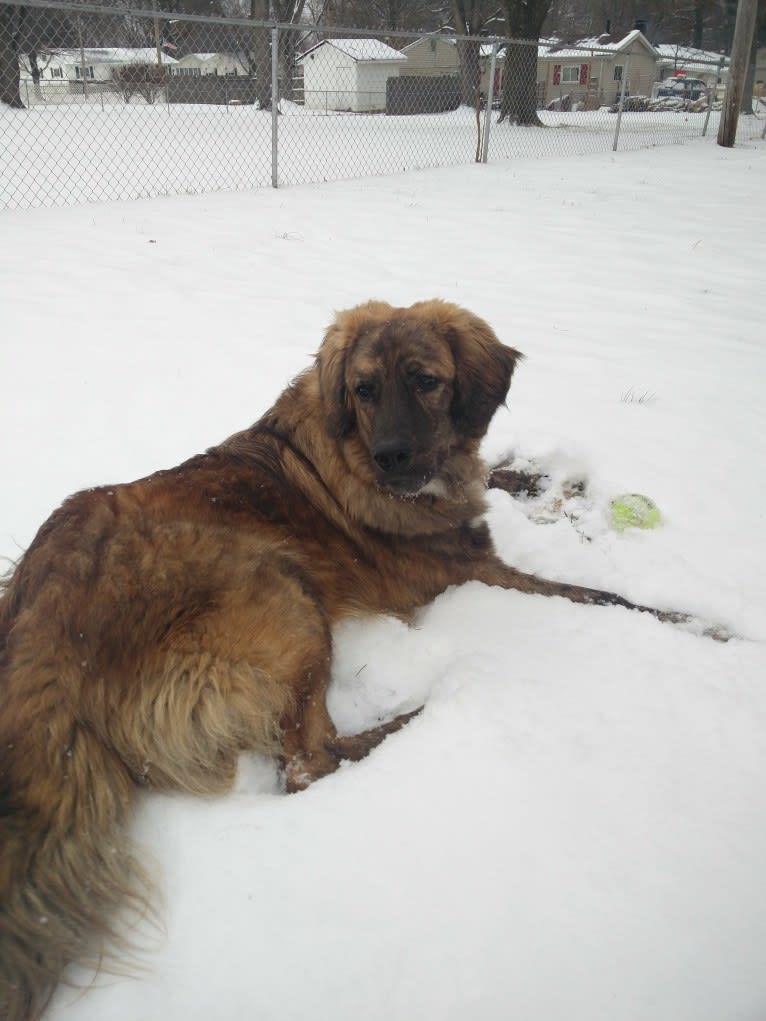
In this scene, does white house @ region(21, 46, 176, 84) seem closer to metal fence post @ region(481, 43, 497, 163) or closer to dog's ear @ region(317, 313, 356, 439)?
metal fence post @ region(481, 43, 497, 163)

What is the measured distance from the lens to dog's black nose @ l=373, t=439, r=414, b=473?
8.37ft

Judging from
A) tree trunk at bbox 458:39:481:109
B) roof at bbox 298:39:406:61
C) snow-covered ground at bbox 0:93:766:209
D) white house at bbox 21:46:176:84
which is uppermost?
roof at bbox 298:39:406:61

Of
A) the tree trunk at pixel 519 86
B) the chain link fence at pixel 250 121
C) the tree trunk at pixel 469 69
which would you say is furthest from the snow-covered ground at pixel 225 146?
the tree trunk at pixel 469 69

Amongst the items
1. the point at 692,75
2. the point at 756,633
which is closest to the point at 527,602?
the point at 756,633

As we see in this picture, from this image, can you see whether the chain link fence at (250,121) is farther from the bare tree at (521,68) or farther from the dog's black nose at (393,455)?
the dog's black nose at (393,455)

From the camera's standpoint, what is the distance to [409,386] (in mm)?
2756

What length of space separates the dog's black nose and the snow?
62cm

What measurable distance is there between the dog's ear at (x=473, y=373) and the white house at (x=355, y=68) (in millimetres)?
34116

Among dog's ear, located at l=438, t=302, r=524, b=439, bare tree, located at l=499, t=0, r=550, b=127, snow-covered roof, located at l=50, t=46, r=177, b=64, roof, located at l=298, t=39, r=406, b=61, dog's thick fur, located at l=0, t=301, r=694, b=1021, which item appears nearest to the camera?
dog's thick fur, located at l=0, t=301, r=694, b=1021

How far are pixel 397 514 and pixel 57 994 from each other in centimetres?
180

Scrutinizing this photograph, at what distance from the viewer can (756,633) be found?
102 inches

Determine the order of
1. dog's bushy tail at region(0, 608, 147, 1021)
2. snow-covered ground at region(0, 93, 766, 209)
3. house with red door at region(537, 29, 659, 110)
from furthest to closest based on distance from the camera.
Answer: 1. house with red door at region(537, 29, 659, 110)
2. snow-covered ground at region(0, 93, 766, 209)
3. dog's bushy tail at region(0, 608, 147, 1021)

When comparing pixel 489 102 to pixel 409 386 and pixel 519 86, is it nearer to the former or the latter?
pixel 519 86

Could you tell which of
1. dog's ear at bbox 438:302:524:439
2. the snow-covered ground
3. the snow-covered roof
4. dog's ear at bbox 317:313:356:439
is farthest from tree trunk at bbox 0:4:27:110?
dog's ear at bbox 438:302:524:439
